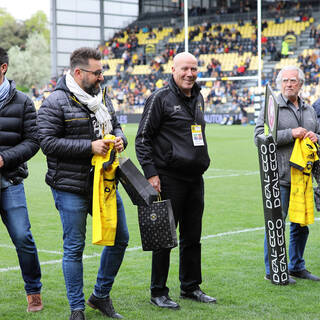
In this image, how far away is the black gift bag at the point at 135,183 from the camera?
15.7 feet

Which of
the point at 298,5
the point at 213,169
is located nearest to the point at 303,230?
the point at 213,169

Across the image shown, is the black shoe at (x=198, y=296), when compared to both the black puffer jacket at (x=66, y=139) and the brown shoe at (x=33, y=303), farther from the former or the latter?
the black puffer jacket at (x=66, y=139)

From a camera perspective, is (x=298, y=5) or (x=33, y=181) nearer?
(x=33, y=181)

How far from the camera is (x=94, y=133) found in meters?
4.75

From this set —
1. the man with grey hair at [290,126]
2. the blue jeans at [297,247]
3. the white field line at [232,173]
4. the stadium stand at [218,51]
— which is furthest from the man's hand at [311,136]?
the stadium stand at [218,51]

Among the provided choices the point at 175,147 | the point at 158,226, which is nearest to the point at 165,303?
the point at 158,226

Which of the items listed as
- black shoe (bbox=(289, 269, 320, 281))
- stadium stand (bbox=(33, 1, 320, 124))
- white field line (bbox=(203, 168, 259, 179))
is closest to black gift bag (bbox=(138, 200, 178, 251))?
black shoe (bbox=(289, 269, 320, 281))

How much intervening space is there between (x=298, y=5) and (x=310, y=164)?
4187cm

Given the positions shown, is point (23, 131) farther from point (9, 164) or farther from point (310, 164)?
point (310, 164)

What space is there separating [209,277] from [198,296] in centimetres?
79

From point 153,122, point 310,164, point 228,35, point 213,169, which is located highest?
point 228,35

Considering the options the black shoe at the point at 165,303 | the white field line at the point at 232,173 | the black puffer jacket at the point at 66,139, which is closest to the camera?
the black puffer jacket at the point at 66,139

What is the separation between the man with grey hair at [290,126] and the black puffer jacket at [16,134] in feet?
6.70

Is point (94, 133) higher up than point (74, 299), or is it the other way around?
point (94, 133)
